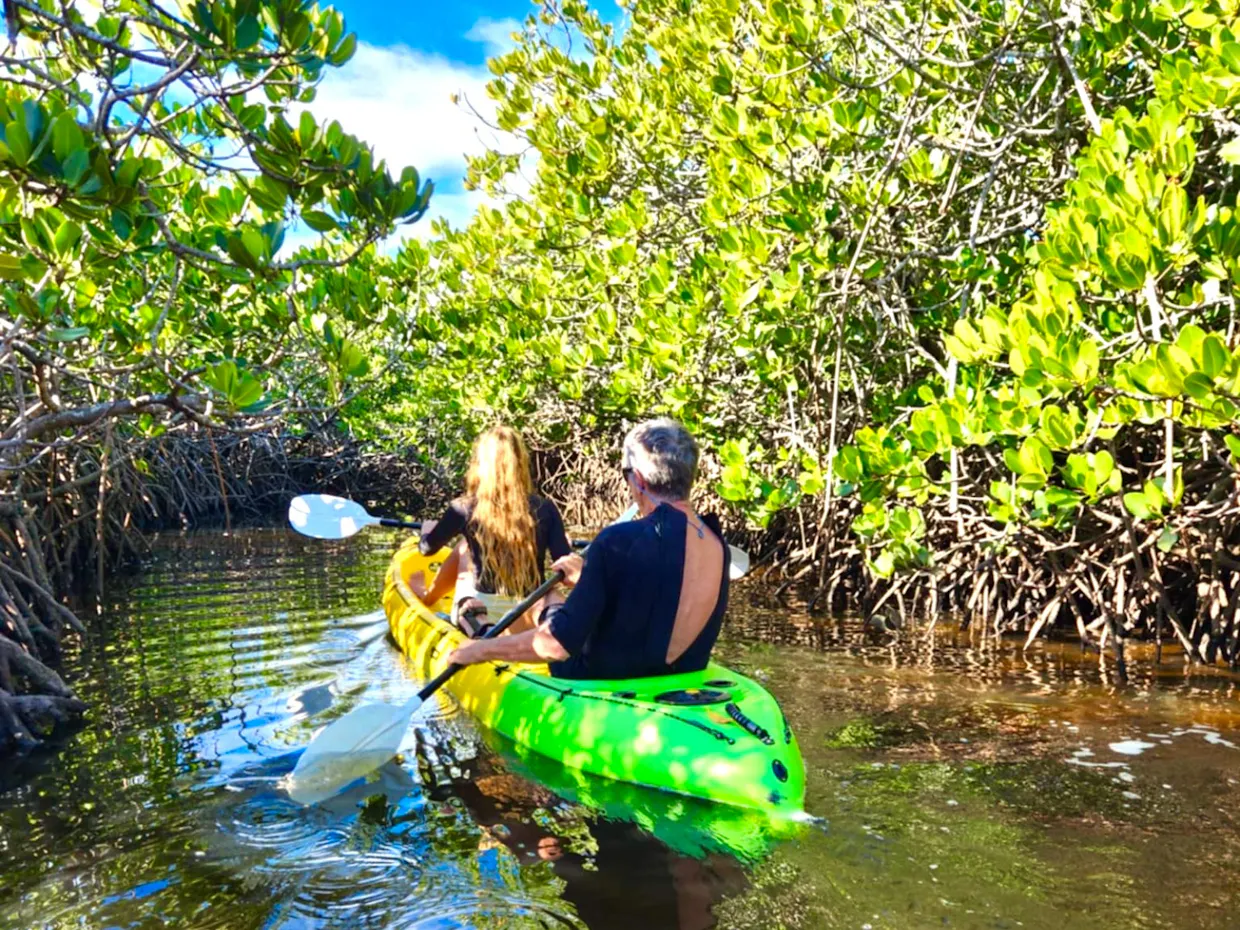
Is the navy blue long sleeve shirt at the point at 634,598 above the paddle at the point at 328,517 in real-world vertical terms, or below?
below

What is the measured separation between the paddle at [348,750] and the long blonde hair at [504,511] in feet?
2.72

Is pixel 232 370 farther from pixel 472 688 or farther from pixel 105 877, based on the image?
pixel 472 688

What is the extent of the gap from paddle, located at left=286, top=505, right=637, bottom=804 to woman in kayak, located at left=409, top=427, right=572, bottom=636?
2.76 feet

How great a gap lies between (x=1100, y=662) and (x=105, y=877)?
176 inches

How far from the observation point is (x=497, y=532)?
4.64 metres

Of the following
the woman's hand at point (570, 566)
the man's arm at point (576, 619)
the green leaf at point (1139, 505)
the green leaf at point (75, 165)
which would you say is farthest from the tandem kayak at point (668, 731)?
the green leaf at point (75, 165)

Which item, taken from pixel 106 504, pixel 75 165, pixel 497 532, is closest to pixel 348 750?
pixel 497 532

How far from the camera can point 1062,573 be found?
5.18 meters

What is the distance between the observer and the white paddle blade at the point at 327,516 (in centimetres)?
607

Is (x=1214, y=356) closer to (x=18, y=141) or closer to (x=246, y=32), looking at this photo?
(x=246, y=32)

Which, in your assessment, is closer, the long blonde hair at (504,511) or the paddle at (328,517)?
the long blonde hair at (504,511)

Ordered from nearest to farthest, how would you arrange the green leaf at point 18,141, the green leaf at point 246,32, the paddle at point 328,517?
the green leaf at point 18,141
the green leaf at point 246,32
the paddle at point 328,517

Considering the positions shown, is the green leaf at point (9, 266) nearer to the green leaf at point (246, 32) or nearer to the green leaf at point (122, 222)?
the green leaf at point (122, 222)

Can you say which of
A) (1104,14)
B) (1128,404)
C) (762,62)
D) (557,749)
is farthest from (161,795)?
(1104,14)
